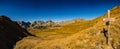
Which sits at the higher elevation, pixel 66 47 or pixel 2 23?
pixel 2 23

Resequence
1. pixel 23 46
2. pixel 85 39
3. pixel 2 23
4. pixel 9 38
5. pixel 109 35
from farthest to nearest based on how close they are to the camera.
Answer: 1. pixel 2 23
2. pixel 9 38
3. pixel 23 46
4. pixel 85 39
5. pixel 109 35

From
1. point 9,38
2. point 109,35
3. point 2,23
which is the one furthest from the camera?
point 2,23

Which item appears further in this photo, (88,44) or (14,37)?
(14,37)

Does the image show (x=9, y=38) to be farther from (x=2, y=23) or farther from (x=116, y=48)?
(x=116, y=48)

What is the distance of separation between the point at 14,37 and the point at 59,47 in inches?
631

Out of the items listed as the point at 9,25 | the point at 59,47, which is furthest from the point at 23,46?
the point at 9,25

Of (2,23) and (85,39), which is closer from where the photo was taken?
(85,39)

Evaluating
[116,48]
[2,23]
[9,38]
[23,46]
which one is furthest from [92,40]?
[2,23]

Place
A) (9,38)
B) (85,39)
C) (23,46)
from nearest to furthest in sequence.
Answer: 1. (85,39)
2. (23,46)
3. (9,38)

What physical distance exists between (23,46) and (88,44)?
14801 mm

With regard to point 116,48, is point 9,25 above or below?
above

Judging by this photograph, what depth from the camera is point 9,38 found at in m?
50.8

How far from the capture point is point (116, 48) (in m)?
35.8

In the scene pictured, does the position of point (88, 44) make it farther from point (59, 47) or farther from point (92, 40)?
point (59, 47)
